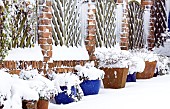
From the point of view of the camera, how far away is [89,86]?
24.9 ft

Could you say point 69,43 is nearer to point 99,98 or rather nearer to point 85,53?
point 85,53

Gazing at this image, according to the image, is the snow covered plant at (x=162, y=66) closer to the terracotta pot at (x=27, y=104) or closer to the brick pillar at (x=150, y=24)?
the brick pillar at (x=150, y=24)

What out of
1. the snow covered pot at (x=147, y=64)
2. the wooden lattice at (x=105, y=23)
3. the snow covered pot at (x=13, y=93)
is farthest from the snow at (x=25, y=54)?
the snow covered pot at (x=147, y=64)

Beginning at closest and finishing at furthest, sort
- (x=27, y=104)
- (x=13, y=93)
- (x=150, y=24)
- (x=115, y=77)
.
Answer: (x=13, y=93), (x=27, y=104), (x=115, y=77), (x=150, y=24)

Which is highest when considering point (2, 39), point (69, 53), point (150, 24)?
point (150, 24)

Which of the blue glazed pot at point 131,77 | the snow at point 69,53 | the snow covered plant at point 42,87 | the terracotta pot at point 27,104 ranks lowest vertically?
the blue glazed pot at point 131,77

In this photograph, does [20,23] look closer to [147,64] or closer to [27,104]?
[27,104]

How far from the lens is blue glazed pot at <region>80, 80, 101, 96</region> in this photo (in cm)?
758

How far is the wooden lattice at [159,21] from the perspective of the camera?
13.0 m

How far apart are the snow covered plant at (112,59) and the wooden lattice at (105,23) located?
2.10 feet

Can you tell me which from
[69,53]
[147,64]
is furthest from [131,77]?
[69,53]

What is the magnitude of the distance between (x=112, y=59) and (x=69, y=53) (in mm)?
1056

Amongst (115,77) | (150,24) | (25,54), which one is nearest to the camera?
(25,54)

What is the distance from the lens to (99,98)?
23.1ft
